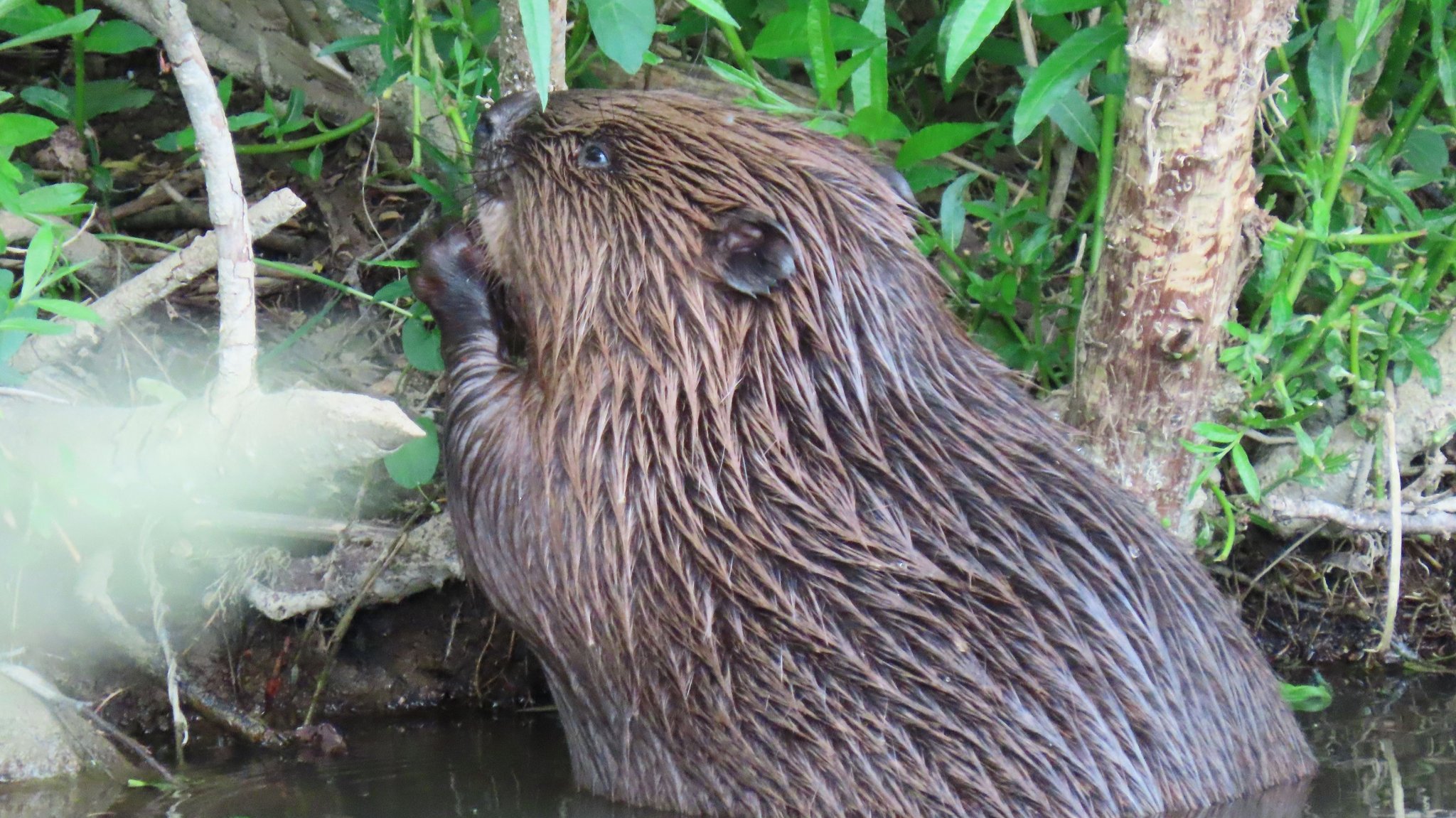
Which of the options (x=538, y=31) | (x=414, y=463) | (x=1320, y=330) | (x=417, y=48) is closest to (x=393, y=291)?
(x=414, y=463)

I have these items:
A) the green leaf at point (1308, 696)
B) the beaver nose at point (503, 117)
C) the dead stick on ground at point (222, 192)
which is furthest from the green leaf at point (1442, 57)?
the dead stick on ground at point (222, 192)

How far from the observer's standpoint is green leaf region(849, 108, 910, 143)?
7.84 ft

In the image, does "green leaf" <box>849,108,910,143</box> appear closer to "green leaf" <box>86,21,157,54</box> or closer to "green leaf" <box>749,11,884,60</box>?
"green leaf" <box>749,11,884,60</box>

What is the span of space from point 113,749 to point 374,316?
3.26 feet

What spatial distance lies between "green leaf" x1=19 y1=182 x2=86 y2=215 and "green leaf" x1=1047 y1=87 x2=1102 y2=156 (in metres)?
1.55

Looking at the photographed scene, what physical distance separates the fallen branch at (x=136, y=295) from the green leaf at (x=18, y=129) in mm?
260

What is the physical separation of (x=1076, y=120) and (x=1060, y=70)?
26 cm

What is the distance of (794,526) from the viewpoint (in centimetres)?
198

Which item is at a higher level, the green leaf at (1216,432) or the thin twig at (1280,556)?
the green leaf at (1216,432)

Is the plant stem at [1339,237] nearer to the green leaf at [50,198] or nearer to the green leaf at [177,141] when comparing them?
the green leaf at [50,198]

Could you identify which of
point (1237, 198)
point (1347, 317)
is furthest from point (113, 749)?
point (1347, 317)

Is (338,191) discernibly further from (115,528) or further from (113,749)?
(113,749)

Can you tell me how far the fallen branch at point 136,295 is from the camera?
2133 millimetres

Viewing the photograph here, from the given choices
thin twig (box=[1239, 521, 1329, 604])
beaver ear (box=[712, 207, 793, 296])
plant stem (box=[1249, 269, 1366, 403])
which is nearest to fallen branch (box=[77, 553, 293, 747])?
beaver ear (box=[712, 207, 793, 296])
